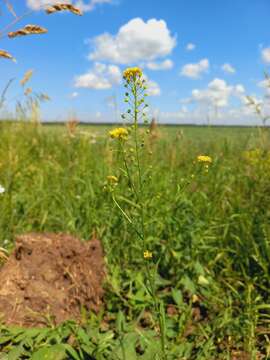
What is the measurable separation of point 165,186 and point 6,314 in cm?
167

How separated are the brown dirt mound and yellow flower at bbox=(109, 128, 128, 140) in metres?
1.12

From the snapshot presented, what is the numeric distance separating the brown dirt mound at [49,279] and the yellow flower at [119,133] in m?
1.12

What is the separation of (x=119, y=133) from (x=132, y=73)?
8.2 inches

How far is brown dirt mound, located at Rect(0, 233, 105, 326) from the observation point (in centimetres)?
229

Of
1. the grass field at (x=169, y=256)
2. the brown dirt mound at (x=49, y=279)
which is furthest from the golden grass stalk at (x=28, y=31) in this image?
the brown dirt mound at (x=49, y=279)

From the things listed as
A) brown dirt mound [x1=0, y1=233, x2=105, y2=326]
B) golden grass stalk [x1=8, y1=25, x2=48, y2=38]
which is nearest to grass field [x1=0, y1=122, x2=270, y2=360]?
brown dirt mound [x1=0, y1=233, x2=105, y2=326]

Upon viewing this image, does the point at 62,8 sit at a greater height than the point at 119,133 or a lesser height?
greater

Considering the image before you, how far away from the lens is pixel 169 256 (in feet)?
9.11

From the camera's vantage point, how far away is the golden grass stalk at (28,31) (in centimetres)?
211

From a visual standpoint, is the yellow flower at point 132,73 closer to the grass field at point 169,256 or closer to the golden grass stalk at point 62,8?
the grass field at point 169,256

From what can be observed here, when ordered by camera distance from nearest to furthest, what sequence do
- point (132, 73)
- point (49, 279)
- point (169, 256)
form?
1. point (132, 73)
2. point (49, 279)
3. point (169, 256)

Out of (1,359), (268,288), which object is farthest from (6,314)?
(268,288)

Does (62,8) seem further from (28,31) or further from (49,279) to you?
(49,279)

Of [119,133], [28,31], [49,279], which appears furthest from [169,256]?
[28,31]
